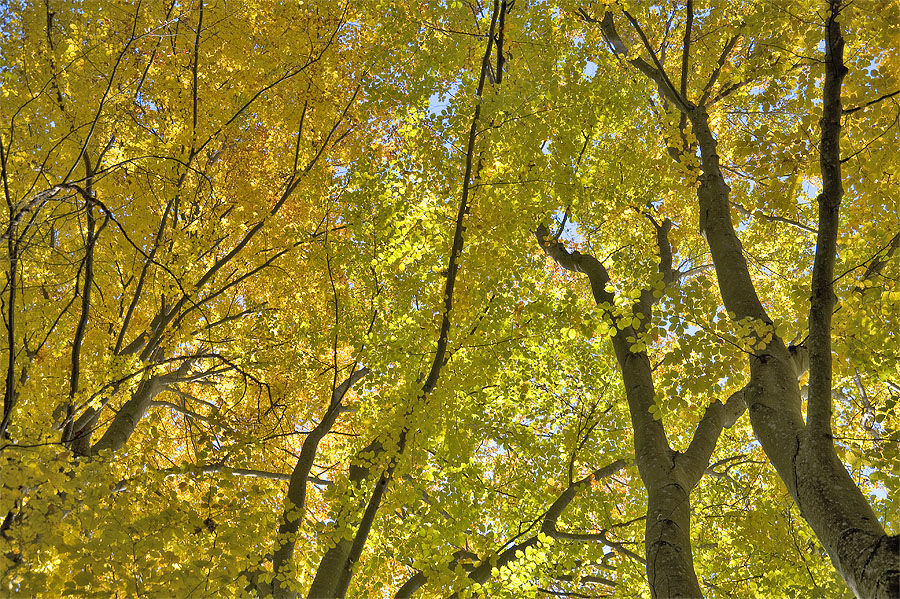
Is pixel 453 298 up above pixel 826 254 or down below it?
above

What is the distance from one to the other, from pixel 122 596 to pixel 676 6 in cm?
863

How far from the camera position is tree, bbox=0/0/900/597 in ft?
11.4

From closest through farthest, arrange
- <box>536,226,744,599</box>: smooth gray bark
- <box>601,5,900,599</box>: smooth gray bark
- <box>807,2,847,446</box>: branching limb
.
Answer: <box>601,5,900,599</box>: smooth gray bark → <box>807,2,847,446</box>: branching limb → <box>536,226,744,599</box>: smooth gray bark

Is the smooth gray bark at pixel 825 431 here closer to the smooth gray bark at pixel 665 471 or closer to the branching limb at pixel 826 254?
the branching limb at pixel 826 254

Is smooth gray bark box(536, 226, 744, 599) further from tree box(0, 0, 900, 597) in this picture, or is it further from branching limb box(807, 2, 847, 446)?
branching limb box(807, 2, 847, 446)

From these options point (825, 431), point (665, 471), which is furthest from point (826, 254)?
point (665, 471)

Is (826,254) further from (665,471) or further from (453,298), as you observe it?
(453,298)

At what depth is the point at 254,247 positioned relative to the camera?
7414 mm

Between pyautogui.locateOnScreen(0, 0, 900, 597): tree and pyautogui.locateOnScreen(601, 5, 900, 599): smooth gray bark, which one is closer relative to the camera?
pyautogui.locateOnScreen(601, 5, 900, 599): smooth gray bark

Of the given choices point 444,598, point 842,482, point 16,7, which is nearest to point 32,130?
point 16,7

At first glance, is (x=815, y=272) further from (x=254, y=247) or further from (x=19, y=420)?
(x=254, y=247)

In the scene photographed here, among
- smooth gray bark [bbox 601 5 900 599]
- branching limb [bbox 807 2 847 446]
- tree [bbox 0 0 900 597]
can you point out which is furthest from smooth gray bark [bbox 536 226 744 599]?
branching limb [bbox 807 2 847 446]

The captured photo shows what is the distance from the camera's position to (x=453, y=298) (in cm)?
557

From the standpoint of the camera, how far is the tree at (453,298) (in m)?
3.46
